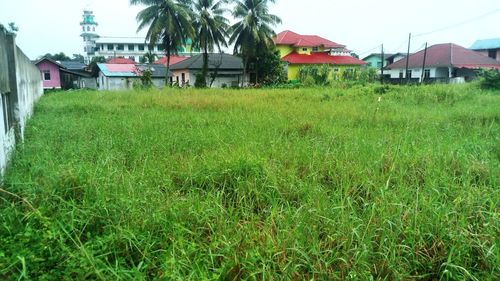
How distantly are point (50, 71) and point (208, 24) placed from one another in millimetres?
14624

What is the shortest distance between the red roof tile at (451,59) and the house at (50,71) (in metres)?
33.6

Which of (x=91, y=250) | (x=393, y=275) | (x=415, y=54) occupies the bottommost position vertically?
(x=393, y=275)

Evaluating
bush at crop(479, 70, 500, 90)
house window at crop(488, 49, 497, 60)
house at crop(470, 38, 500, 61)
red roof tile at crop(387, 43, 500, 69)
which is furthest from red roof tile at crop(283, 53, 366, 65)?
bush at crop(479, 70, 500, 90)

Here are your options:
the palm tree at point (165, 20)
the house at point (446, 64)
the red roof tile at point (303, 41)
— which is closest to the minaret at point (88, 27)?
the red roof tile at point (303, 41)

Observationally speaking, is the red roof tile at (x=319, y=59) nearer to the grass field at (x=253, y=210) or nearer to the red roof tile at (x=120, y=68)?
the red roof tile at (x=120, y=68)

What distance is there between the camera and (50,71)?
31109mm

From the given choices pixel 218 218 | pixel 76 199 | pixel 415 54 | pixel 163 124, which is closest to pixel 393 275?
pixel 218 218

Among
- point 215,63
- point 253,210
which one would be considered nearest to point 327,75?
point 215,63

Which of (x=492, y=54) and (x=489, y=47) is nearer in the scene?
(x=492, y=54)

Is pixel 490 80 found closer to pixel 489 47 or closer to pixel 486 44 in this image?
pixel 489 47

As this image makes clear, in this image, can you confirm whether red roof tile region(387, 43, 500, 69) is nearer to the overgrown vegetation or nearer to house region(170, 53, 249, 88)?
the overgrown vegetation

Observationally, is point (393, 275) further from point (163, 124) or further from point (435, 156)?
point (163, 124)

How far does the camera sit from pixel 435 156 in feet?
14.4

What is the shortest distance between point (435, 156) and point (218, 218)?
3.01m
